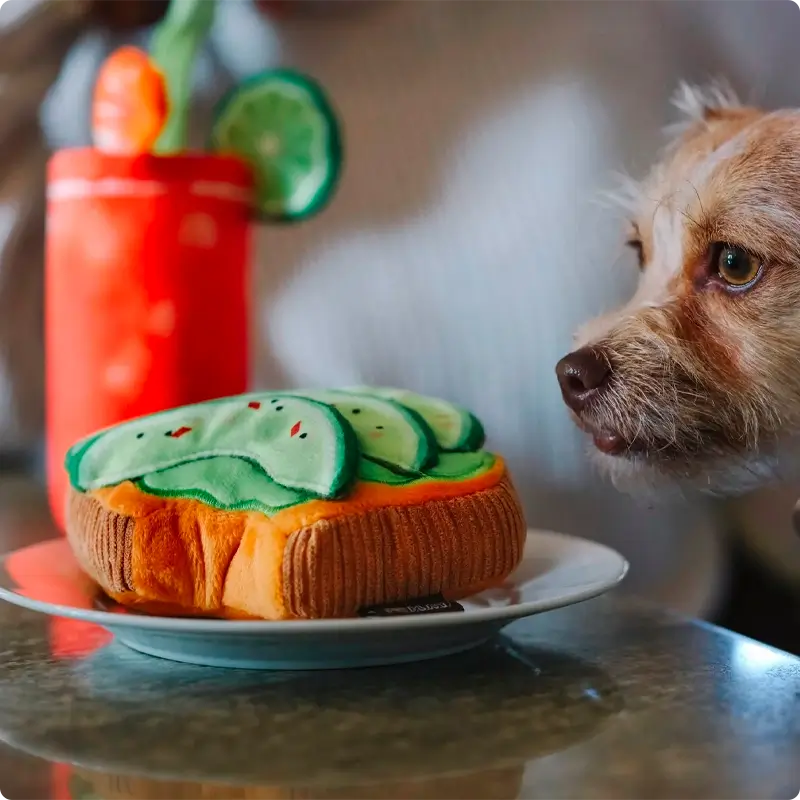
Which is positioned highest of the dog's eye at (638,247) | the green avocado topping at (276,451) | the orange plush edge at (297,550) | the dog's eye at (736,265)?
the dog's eye at (638,247)

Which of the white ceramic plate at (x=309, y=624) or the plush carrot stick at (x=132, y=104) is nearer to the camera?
the white ceramic plate at (x=309, y=624)

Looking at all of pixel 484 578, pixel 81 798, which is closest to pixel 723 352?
pixel 484 578

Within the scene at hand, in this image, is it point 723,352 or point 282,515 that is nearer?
point 282,515

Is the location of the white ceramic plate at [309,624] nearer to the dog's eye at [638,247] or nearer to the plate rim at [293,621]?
the plate rim at [293,621]

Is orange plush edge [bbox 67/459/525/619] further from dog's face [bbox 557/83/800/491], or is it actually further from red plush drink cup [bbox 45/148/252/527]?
red plush drink cup [bbox 45/148/252/527]

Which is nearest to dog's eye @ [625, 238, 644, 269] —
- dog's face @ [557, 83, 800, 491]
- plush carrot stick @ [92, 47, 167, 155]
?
dog's face @ [557, 83, 800, 491]

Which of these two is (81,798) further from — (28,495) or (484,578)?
(28,495)

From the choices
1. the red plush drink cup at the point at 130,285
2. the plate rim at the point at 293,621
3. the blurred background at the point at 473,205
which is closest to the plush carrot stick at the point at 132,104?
the red plush drink cup at the point at 130,285

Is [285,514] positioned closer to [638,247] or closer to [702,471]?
[702,471]
